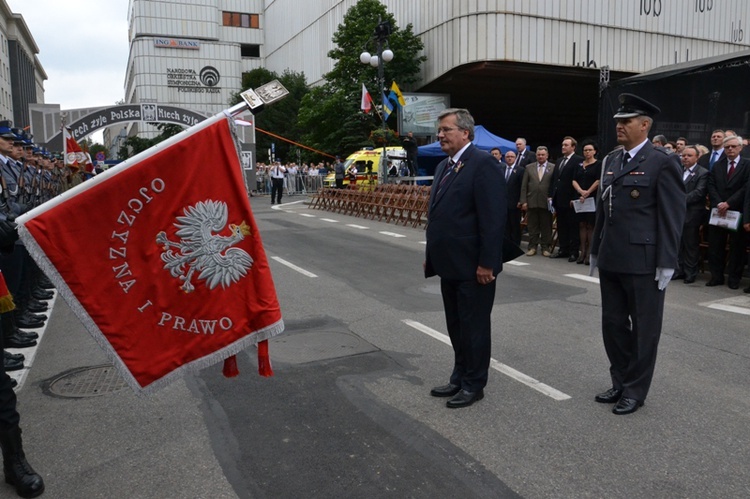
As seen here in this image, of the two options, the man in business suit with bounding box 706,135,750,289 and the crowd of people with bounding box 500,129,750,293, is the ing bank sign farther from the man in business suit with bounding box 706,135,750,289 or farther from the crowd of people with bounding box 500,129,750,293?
the man in business suit with bounding box 706,135,750,289

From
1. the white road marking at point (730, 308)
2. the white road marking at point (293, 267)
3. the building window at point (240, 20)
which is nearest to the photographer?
the white road marking at point (730, 308)

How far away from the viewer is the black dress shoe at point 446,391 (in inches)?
191

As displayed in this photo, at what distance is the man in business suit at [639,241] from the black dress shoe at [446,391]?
1028 mm

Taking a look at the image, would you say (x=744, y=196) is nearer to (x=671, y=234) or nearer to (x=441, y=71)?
(x=671, y=234)

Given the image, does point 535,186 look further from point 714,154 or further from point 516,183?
point 714,154

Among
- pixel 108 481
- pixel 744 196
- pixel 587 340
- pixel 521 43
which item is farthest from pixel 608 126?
pixel 521 43

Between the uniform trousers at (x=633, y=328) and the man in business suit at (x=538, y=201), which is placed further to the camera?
the man in business suit at (x=538, y=201)

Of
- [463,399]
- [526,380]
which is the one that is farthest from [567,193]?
[463,399]

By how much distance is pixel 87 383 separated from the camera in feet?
17.6

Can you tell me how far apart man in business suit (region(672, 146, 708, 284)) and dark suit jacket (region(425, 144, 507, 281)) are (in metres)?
6.05

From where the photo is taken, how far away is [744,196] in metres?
8.78

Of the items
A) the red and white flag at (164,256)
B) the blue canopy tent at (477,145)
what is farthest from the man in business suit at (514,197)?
the blue canopy tent at (477,145)

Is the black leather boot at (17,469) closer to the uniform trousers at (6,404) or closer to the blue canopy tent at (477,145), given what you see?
the uniform trousers at (6,404)

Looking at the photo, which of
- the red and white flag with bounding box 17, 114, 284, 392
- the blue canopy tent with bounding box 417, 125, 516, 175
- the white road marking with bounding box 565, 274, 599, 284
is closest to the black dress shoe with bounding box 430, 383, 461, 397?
the red and white flag with bounding box 17, 114, 284, 392
